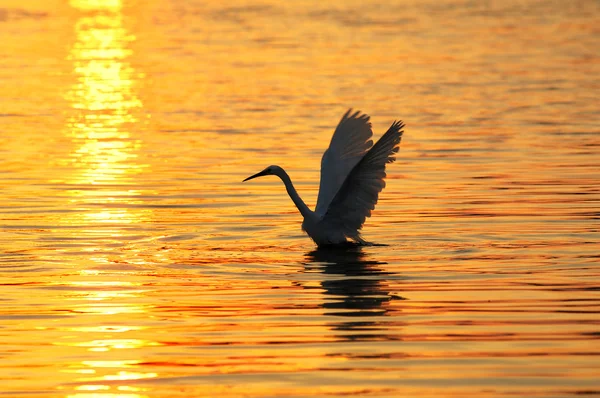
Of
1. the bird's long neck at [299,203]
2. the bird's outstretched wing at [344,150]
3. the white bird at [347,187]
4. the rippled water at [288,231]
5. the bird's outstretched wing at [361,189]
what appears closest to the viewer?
the rippled water at [288,231]

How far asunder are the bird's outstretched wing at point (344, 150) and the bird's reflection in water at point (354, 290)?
1.27 meters

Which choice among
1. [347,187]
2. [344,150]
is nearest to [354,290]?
[347,187]

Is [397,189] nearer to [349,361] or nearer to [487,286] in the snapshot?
[487,286]

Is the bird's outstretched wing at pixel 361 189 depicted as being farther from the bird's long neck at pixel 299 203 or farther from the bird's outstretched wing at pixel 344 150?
the bird's outstretched wing at pixel 344 150

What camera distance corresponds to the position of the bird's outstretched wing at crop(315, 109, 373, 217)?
18009 mm

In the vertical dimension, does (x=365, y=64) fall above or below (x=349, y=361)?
below

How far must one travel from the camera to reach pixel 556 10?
5928 cm

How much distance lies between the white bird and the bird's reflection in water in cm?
26

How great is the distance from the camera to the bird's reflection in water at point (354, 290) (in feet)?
40.0

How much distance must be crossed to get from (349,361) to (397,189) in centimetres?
1003

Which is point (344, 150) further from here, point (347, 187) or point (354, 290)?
point (354, 290)

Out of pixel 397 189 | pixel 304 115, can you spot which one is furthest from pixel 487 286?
pixel 304 115

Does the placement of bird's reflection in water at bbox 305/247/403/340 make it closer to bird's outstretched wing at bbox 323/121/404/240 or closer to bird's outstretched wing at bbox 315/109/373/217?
bird's outstretched wing at bbox 323/121/404/240

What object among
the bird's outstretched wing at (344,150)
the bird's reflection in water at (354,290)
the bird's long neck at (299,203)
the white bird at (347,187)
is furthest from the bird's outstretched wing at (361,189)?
the bird's outstretched wing at (344,150)
